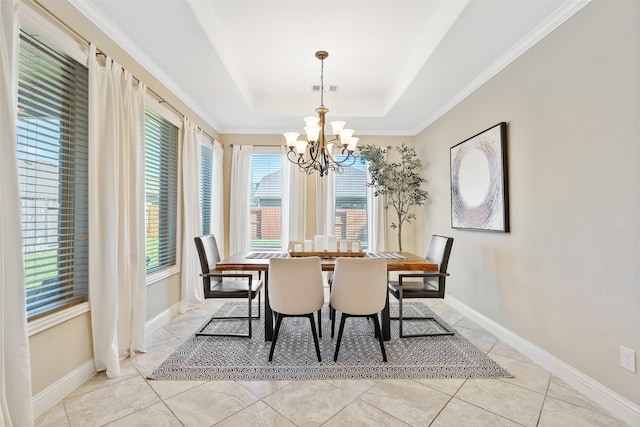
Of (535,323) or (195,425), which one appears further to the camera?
(535,323)

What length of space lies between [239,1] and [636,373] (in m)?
3.71

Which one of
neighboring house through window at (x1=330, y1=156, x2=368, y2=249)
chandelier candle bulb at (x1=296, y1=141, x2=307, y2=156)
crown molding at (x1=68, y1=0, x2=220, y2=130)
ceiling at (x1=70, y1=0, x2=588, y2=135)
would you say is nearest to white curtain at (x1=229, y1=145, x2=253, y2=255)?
ceiling at (x1=70, y1=0, x2=588, y2=135)

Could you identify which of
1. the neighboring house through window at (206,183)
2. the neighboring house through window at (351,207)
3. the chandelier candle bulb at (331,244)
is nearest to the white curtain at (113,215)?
the chandelier candle bulb at (331,244)

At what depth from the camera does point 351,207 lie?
203 inches

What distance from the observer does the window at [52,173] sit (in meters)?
1.76

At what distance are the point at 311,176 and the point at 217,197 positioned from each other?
62.9 inches

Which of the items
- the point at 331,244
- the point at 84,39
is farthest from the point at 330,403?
the point at 84,39

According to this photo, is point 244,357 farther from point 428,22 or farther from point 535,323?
point 428,22

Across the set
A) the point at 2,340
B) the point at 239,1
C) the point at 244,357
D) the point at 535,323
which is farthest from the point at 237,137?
the point at 535,323

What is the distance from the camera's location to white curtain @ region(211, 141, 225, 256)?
15.5 ft

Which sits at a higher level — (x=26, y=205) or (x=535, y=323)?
(x=26, y=205)

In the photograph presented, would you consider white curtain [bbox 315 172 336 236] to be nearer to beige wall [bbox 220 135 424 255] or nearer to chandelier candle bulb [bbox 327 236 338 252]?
beige wall [bbox 220 135 424 255]

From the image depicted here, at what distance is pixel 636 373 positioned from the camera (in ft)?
5.53

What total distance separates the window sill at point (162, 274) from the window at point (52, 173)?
0.84m
